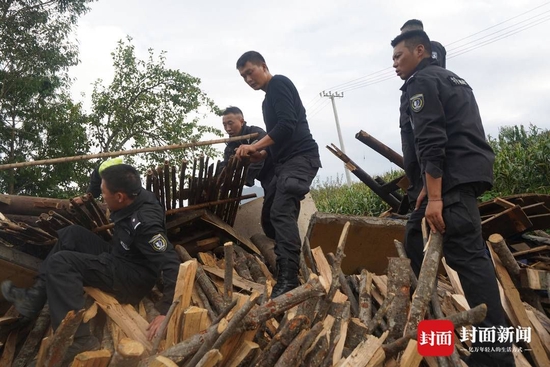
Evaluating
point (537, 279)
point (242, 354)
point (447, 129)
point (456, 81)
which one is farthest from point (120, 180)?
point (537, 279)

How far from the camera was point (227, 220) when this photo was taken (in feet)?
16.3

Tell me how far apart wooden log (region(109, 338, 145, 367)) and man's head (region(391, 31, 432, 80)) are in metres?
2.29

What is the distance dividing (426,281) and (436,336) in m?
0.30

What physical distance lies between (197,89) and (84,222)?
1383 centimetres

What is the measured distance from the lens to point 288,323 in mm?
2236

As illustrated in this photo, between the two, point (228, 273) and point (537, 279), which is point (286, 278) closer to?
point (228, 273)

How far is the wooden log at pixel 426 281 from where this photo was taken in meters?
2.44

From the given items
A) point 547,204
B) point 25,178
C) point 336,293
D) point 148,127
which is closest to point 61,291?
point 336,293

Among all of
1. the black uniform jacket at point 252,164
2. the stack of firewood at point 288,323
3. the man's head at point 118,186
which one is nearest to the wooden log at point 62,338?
the stack of firewood at point 288,323

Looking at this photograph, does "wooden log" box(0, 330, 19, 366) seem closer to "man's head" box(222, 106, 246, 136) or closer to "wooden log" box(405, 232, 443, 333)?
"wooden log" box(405, 232, 443, 333)

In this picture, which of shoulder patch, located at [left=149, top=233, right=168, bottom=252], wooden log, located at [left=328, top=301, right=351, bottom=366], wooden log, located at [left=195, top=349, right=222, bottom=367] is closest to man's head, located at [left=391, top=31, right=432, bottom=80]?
wooden log, located at [left=328, top=301, right=351, bottom=366]

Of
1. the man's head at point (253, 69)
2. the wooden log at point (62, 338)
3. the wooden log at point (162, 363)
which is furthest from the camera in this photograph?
the man's head at point (253, 69)

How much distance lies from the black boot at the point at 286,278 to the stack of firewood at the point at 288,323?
188 millimetres

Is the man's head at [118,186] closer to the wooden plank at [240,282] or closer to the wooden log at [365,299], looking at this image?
the wooden plank at [240,282]
